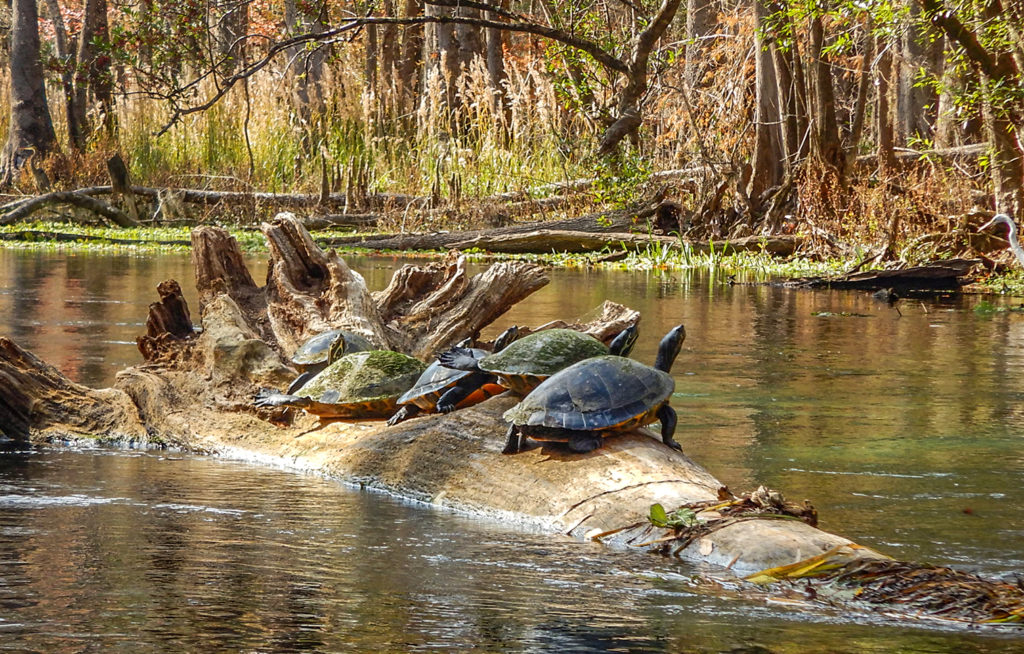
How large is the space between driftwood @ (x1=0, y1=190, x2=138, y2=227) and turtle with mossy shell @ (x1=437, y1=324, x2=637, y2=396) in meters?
19.6

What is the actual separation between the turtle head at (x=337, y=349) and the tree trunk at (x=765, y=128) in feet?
46.4

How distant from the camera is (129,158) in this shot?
86.9 feet

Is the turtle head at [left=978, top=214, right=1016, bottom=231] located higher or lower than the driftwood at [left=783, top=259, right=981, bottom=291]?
higher

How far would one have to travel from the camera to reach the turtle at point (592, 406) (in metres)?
5.26

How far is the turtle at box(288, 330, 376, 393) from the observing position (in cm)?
759

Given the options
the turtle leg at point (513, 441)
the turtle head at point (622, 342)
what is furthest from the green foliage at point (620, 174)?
the turtle leg at point (513, 441)

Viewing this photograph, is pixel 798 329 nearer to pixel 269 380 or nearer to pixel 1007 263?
pixel 1007 263

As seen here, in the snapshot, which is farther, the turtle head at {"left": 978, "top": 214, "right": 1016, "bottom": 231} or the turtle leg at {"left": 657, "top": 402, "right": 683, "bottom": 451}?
the turtle head at {"left": 978, "top": 214, "right": 1016, "bottom": 231}

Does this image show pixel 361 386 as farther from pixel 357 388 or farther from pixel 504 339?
pixel 504 339

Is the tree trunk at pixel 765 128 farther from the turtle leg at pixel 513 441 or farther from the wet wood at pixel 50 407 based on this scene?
the turtle leg at pixel 513 441

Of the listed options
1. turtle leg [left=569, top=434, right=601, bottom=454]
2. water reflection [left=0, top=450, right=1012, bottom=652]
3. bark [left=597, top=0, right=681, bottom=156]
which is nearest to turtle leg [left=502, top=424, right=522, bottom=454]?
turtle leg [left=569, top=434, right=601, bottom=454]

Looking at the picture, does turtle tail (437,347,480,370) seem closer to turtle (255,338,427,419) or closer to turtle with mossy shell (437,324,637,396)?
turtle with mossy shell (437,324,637,396)

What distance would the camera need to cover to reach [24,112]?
2858 cm

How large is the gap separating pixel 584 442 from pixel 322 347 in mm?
2763
